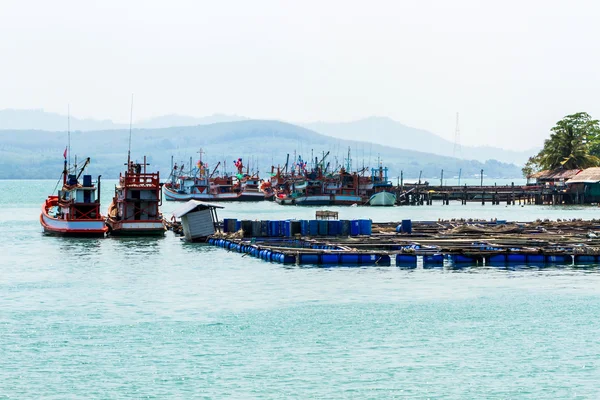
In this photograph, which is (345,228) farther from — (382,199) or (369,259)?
(382,199)

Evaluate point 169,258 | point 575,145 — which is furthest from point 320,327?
point 575,145

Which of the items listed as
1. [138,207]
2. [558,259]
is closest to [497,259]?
[558,259]

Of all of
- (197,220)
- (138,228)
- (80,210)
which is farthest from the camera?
(80,210)

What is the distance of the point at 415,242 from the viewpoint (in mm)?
70188

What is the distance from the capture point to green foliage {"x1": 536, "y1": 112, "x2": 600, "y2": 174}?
18112 cm

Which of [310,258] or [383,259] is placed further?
[310,258]

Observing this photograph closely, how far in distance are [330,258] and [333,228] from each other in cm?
1552

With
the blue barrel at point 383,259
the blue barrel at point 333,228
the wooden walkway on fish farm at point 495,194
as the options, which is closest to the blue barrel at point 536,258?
the blue barrel at point 383,259

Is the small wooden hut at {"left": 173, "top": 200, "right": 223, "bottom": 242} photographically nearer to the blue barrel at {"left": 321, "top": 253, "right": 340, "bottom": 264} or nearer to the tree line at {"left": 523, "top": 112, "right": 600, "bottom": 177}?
the blue barrel at {"left": 321, "top": 253, "right": 340, "bottom": 264}

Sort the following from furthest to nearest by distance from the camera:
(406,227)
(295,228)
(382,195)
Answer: (382,195) → (406,227) → (295,228)

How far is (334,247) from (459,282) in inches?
557

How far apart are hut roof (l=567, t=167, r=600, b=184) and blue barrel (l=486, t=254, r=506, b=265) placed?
333ft

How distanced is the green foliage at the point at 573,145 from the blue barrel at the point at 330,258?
12691cm

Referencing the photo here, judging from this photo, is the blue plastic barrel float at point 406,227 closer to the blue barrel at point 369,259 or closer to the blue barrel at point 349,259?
the blue barrel at point 369,259
